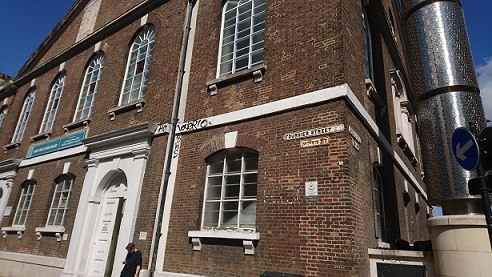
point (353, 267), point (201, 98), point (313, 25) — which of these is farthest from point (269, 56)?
point (353, 267)

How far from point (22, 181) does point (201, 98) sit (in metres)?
10.6

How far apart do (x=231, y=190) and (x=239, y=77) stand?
2804 mm

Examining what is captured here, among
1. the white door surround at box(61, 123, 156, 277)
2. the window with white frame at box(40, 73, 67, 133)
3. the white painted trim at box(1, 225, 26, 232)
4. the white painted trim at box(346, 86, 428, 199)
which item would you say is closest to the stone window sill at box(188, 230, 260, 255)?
the white door surround at box(61, 123, 156, 277)

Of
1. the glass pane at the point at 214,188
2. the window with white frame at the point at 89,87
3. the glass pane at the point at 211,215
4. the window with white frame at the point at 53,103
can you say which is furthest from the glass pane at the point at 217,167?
the window with white frame at the point at 53,103

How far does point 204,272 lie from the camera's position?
22.6 ft

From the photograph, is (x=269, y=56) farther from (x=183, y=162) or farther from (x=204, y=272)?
(x=204, y=272)

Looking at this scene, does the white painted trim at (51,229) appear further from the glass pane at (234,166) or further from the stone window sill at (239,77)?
the stone window sill at (239,77)

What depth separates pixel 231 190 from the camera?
7.37m

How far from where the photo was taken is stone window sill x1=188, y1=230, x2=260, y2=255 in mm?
6309

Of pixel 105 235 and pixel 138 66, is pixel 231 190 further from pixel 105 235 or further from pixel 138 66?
pixel 138 66

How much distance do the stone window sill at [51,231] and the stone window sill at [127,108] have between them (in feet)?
13.5

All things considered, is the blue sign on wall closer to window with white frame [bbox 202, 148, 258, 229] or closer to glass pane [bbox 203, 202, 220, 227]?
window with white frame [bbox 202, 148, 258, 229]

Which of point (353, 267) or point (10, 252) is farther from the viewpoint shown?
point (10, 252)

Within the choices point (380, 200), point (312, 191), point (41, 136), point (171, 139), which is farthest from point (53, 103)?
point (380, 200)
